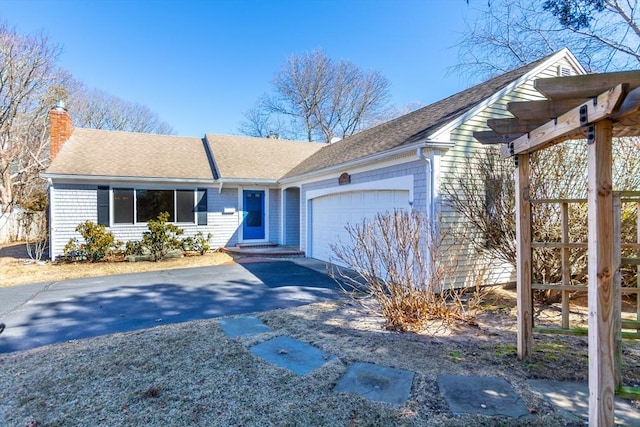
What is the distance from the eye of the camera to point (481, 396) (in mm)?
2887

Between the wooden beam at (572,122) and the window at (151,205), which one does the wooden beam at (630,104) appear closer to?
the wooden beam at (572,122)

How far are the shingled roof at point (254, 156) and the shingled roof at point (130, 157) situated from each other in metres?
0.61

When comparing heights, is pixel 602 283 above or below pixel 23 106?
below

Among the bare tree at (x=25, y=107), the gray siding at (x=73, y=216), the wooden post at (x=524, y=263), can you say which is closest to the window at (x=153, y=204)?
the gray siding at (x=73, y=216)

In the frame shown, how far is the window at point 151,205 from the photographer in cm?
1112

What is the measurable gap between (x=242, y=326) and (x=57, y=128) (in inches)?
455

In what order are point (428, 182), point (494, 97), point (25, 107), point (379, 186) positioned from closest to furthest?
point (428, 182) → point (494, 97) → point (379, 186) → point (25, 107)

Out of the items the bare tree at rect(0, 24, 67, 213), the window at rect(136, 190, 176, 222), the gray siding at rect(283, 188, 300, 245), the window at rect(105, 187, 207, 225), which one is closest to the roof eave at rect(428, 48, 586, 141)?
the gray siding at rect(283, 188, 300, 245)

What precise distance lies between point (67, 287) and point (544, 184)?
9928mm

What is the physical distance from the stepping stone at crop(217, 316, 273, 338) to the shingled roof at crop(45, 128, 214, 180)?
8.13m

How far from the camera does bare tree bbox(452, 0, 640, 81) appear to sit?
8.02 m

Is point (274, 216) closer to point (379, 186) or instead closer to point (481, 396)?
point (379, 186)

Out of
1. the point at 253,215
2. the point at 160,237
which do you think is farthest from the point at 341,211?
the point at 160,237

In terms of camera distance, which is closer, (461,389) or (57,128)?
(461,389)
